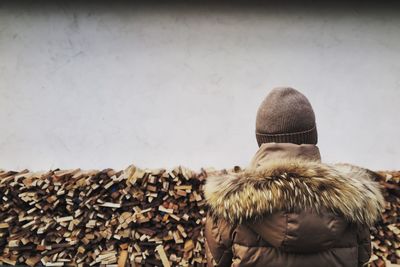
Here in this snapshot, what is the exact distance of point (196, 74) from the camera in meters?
3.96

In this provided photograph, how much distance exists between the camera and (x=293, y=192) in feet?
4.42

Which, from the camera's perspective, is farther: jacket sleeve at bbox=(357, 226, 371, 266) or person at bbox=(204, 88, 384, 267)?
jacket sleeve at bbox=(357, 226, 371, 266)

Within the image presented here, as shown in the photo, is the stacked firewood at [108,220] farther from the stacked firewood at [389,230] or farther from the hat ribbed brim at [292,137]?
the hat ribbed brim at [292,137]

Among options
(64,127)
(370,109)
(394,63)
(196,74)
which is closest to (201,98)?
(196,74)

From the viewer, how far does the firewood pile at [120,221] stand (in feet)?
11.2

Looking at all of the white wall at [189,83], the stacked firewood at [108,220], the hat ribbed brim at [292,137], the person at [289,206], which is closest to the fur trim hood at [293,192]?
the person at [289,206]

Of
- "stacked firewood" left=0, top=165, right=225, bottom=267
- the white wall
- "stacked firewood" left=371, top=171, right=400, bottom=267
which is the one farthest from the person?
the white wall

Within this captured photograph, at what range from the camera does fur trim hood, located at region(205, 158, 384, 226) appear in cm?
135

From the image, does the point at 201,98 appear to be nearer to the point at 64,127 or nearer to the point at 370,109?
the point at 64,127

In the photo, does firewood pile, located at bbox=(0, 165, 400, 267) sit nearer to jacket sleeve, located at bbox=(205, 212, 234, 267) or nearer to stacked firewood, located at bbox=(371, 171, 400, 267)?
stacked firewood, located at bbox=(371, 171, 400, 267)

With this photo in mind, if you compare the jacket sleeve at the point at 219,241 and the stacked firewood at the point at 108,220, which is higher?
the jacket sleeve at the point at 219,241

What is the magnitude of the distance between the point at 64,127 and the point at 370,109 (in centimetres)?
339

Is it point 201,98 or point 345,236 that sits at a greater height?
point 201,98

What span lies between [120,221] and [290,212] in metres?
2.41
